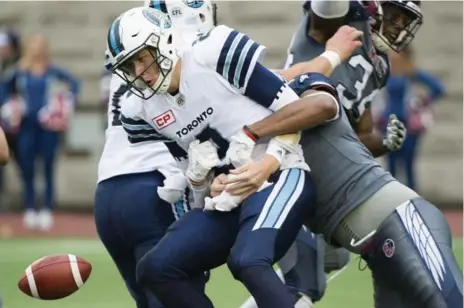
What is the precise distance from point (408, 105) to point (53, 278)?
796 cm

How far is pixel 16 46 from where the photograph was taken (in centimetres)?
1388

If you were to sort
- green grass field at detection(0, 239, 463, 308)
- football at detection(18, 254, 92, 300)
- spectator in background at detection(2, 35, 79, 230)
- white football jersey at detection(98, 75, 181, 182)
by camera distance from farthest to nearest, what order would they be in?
spectator in background at detection(2, 35, 79, 230), green grass field at detection(0, 239, 463, 308), white football jersey at detection(98, 75, 181, 182), football at detection(18, 254, 92, 300)

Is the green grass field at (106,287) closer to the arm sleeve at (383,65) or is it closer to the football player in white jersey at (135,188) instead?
the arm sleeve at (383,65)

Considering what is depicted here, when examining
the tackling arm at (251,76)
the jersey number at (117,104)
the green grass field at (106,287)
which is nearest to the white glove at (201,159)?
the tackling arm at (251,76)

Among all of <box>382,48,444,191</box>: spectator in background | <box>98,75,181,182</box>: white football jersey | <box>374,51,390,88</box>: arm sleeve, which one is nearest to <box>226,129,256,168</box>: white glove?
<box>98,75,181,182</box>: white football jersey

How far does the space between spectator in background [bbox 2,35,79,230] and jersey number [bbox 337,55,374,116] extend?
23.1 ft

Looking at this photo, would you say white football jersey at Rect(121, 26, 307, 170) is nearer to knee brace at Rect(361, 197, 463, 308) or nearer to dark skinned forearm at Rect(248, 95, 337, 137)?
dark skinned forearm at Rect(248, 95, 337, 137)

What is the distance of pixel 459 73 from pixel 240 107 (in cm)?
1022

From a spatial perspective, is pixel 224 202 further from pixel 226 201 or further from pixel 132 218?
pixel 132 218

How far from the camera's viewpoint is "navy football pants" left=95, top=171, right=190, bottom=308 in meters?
5.36

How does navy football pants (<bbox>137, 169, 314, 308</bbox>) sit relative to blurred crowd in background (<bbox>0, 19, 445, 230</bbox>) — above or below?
above

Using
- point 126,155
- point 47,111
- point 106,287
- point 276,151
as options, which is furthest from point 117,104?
point 47,111

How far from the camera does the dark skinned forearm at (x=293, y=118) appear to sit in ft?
15.4

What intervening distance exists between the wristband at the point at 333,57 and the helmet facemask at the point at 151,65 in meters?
0.73
